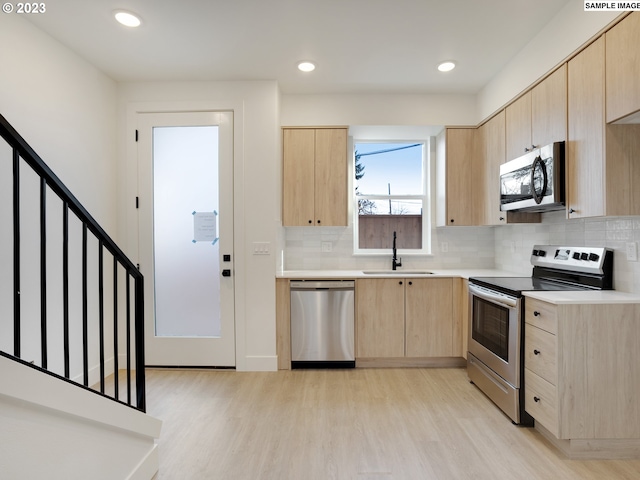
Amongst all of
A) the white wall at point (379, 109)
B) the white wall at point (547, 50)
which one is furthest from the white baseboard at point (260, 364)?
the white wall at point (547, 50)

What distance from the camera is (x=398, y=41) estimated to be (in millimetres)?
2605

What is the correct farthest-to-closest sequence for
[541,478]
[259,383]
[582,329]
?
[259,383] → [582,329] → [541,478]

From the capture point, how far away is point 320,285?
324 cm

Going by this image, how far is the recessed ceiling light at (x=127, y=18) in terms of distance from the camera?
Result: 2279 millimetres

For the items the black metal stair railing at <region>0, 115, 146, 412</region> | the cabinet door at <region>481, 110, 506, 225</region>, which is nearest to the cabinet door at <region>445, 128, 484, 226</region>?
the cabinet door at <region>481, 110, 506, 225</region>

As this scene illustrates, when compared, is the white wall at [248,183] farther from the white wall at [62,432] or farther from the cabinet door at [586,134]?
the cabinet door at [586,134]

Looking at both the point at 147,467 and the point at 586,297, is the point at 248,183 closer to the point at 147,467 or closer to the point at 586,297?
the point at 147,467

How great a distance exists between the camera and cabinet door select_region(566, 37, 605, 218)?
197 centimetres

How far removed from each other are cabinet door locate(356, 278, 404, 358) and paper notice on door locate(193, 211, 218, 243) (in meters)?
1.46

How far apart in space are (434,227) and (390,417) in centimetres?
220

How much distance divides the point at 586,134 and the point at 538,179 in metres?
0.41

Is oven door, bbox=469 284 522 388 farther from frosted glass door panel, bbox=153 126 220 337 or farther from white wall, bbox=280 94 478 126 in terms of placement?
frosted glass door panel, bbox=153 126 220 337

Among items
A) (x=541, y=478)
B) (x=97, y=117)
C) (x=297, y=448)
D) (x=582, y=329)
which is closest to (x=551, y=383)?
(x=582, y=329)

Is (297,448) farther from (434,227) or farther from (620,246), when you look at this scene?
(434,227)
